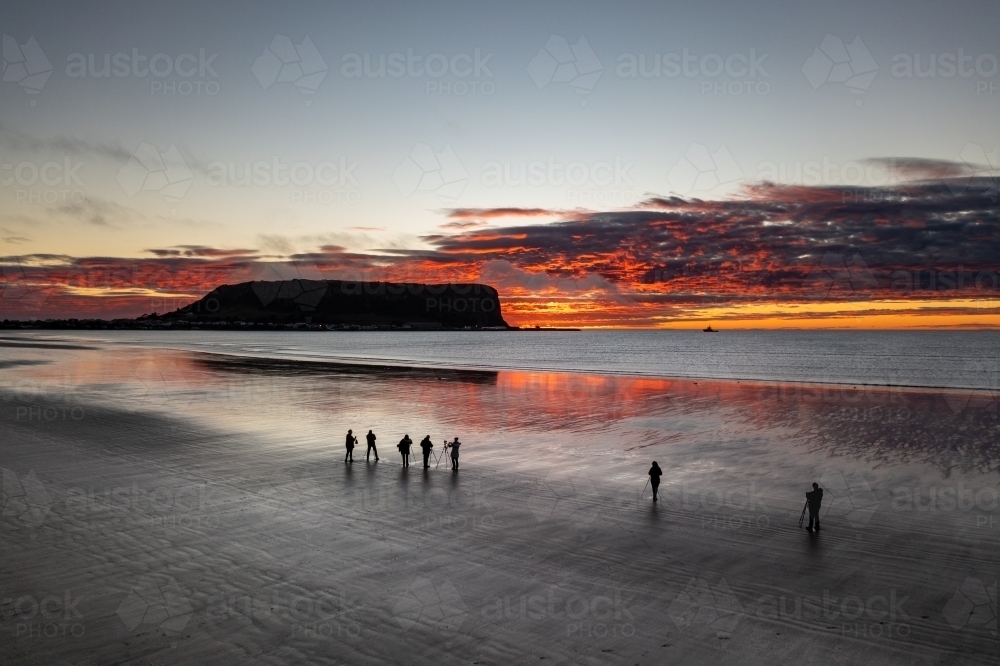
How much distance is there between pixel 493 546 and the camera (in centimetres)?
1525

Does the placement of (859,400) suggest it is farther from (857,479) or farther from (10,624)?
(10,624)

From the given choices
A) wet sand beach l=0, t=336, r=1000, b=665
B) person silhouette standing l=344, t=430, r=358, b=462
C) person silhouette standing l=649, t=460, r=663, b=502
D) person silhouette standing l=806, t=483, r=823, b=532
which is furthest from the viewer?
person silhouette standing l=344, t=430, r=358, b=462

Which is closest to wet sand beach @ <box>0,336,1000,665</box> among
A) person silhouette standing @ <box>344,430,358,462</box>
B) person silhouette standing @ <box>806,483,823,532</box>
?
person silhouette standing @ <box>806,483,823,532</box>

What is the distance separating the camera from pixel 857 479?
76.1 ft

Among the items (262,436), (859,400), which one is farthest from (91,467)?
(859,400)

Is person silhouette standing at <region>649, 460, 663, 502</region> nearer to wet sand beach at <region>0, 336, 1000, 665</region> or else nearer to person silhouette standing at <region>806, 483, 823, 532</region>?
wet sand beach at <region>0, 336, 1000, 665</region>

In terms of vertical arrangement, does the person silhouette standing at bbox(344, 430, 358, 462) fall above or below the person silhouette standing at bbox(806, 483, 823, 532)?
above

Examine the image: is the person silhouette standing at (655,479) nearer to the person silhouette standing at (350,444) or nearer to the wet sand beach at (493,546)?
the wet sand beach at (493,546)

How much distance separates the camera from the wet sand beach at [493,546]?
35.1 ft

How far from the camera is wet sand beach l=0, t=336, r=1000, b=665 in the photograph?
10711mm

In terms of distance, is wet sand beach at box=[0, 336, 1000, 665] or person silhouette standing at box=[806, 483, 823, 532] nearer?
wet sand beach at box=[0, 336, 1000, 665]

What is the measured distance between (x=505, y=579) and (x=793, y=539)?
25.9 feet

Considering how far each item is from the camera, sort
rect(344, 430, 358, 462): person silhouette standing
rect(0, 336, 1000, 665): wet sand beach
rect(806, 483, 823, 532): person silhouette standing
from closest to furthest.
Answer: rect(0, 336, 1000, 665): wet sand beach, rect(806, 483, 823, 532): person silhouette standing, rect(344, 430, 358, 462): person silhouette standing

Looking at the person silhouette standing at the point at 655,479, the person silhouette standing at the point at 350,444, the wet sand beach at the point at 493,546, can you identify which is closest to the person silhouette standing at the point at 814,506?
the wet sand beach at the point at 493,546
